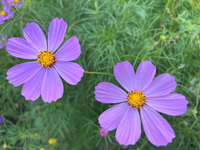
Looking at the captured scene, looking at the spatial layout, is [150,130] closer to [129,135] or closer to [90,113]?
[129,135]

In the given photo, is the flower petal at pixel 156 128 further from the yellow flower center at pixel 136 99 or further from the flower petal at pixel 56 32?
the flower petal at pixel 56 32

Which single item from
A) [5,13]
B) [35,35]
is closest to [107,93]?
[35,35]

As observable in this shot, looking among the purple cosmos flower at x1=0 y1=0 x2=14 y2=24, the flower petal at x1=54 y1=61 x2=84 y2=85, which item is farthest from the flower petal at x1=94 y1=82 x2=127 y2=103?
the purple cosmos flower at x1=0 y1=0 x2=14 y2=24

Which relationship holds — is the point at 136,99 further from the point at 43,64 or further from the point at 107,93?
the point at 43,64

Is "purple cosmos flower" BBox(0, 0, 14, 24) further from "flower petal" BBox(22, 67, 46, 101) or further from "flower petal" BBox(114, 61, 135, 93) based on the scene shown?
"flower petal" BBox(114, 61, 135, 93)

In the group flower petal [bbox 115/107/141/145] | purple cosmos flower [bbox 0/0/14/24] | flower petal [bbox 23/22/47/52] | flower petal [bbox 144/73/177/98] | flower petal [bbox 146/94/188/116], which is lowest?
flower petal [bbox 115/107/141/145]

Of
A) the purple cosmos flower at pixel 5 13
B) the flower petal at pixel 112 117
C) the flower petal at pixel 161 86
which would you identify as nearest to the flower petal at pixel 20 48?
the purple cosmos flower at pixel 5 13
